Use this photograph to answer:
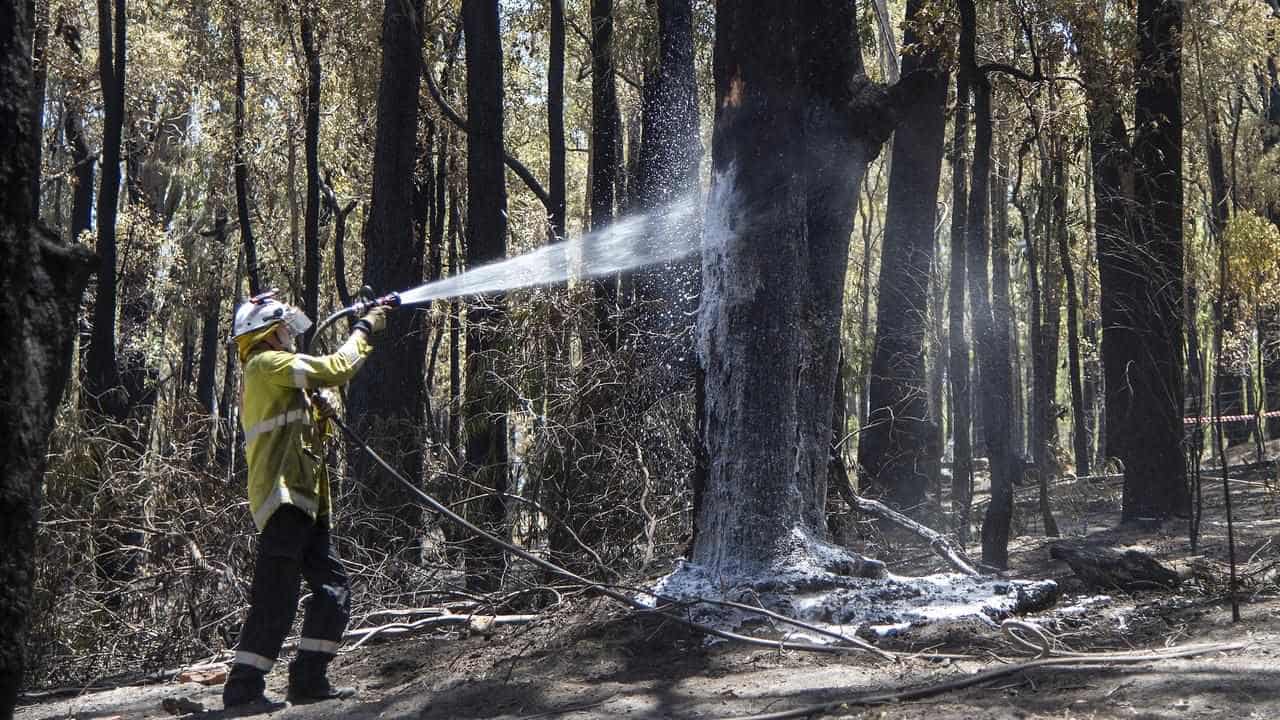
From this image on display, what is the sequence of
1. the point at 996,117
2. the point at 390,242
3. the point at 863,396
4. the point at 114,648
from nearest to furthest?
1. the point at 114,648
2. the point at 390,242
3. the point at 996,117
4. the point at 863,396

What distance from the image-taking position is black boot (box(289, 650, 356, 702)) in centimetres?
605

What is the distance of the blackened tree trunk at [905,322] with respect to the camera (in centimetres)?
1199

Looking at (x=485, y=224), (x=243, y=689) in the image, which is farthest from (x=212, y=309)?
(x=243, y=689)

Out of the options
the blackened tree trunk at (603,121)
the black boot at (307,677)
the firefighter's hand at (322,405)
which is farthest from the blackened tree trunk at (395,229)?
the black boot at (307,677)

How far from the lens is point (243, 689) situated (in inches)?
236

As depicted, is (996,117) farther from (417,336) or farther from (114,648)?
Result: (114,648)

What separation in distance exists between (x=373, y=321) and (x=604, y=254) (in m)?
4.42

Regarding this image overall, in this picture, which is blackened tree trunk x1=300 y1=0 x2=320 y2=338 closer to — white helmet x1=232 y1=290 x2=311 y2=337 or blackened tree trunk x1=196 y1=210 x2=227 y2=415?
blackened tree trunk x1=196 y1=210 x2=227 y2=415

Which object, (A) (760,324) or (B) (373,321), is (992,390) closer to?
(A) (760,324)

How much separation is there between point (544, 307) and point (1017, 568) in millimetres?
Answer: 4972

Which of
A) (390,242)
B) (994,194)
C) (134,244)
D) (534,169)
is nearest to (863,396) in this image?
(994,194)

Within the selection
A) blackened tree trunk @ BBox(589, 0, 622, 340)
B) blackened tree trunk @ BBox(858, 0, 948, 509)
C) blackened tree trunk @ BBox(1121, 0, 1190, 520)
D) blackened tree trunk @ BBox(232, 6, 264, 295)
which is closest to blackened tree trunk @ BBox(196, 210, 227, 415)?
blackened tree trunk @ BBox(232, 6, 264, 295)

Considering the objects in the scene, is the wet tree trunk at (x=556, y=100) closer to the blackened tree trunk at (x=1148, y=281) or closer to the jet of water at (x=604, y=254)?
the jet of water at (x=604, y=254)

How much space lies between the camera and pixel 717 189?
692 cm
